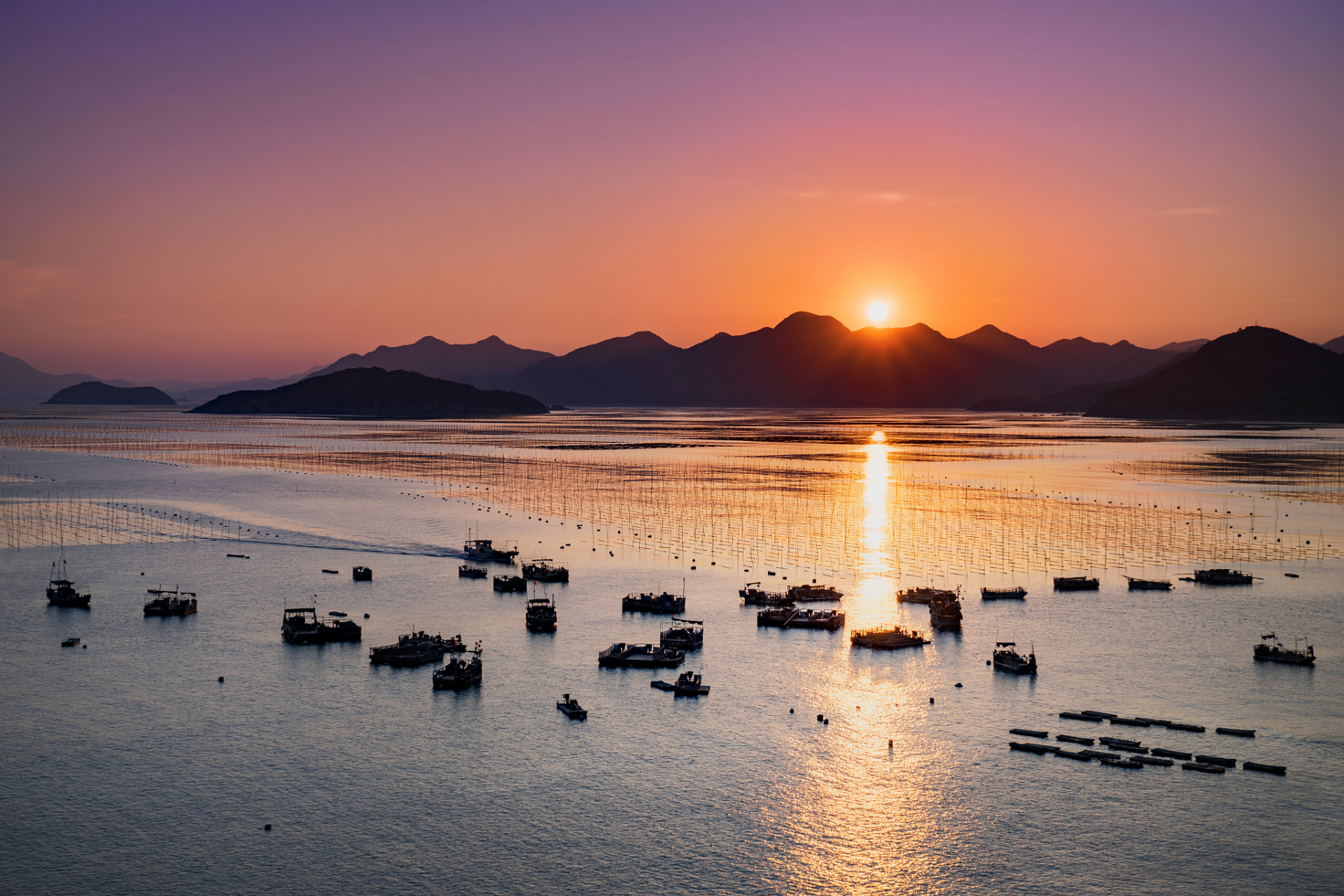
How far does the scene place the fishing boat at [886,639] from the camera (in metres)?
72.4

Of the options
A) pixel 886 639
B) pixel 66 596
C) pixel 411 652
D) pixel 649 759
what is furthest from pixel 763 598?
pixel 66 596

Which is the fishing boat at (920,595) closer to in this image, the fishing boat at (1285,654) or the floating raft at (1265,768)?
the fishing boat at (1285,654)

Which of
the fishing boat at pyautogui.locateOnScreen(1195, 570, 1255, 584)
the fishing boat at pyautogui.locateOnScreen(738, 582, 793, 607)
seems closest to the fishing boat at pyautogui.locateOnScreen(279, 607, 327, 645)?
the fishing boat at pyautogui.locateOnScreen(738, 582, 793, 607)

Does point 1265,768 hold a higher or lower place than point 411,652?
lower

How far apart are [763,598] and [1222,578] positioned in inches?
1837

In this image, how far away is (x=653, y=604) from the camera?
81250 mm

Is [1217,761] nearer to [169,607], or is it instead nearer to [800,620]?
[800,620]

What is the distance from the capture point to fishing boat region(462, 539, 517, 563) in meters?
102

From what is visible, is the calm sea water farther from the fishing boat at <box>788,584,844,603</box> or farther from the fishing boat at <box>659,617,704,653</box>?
the fishing boat at <box>788,584,844,603</box>

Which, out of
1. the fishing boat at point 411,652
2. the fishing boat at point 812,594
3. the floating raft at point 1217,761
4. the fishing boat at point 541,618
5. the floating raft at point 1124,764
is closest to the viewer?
the floating raft at point 1217,761

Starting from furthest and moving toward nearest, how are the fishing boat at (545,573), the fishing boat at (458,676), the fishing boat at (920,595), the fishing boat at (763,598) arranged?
the fishing boat at (545,573) → the fishing boat at (920,595) → the fishing boat at (763,598) → the fishing boat at (458,676)

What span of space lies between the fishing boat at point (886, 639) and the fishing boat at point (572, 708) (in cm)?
2505

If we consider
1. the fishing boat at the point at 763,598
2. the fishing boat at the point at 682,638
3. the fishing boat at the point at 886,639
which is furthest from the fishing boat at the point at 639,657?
the fishing boat at the point at 763,598

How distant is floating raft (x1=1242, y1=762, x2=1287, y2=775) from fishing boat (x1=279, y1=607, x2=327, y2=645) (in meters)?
61.0
